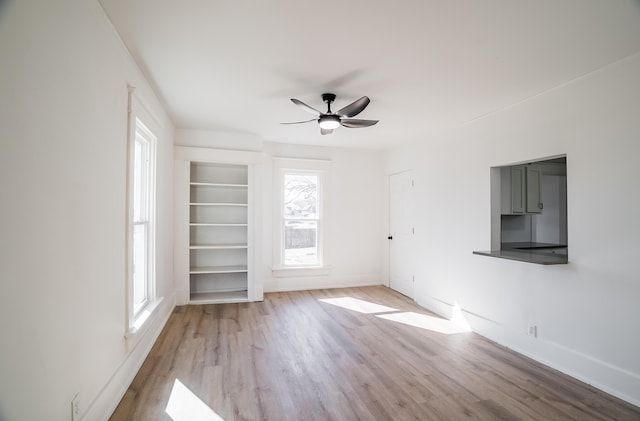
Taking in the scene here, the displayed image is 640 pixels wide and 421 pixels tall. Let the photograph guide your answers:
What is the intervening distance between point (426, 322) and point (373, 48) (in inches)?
130

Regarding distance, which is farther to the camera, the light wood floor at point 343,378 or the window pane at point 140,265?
the window pane at point 140,265

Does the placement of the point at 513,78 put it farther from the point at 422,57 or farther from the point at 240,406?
the point at 240,406

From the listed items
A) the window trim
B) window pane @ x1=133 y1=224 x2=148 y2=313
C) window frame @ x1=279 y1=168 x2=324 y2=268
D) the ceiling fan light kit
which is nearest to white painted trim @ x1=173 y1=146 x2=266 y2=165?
window frame @ x1=279 y1=168 x2=324 y2=268

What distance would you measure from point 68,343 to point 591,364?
12.1 feet

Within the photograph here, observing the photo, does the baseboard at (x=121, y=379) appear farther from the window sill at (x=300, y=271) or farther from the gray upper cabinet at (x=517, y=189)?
the gray upper cabinet at (x=517, y=189)

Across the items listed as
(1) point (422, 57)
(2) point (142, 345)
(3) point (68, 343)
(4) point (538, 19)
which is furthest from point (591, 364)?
(2) point (142, 345)

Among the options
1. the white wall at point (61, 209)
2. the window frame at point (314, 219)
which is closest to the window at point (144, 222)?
the white wall at point (61, 209)

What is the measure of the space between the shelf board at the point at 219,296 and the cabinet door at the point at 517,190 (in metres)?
3.99

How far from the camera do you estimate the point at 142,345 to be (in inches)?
112

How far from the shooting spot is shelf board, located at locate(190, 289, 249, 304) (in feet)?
15.4

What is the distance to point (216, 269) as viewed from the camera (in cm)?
483

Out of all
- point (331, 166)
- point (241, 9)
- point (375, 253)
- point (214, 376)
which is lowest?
point (214, 376)

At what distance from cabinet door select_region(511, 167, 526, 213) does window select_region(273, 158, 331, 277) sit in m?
2.96

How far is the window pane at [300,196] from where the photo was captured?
559cm
